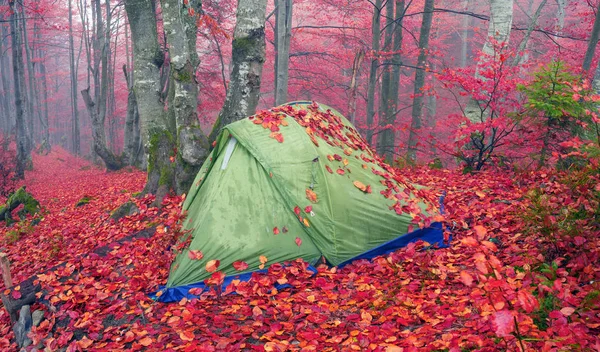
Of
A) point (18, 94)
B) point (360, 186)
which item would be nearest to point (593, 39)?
point (360, 186)

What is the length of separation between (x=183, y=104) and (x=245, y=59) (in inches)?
49.0

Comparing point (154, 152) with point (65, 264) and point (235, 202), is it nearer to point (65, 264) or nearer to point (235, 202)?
point (65, 264)

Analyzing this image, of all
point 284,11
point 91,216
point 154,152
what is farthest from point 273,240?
point 284,11

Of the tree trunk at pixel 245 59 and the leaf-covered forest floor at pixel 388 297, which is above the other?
the tree trunk at pixel 245 59

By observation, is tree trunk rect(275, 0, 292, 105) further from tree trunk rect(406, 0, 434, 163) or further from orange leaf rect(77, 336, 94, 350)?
orange leaf rect(77, 336, 94, 350)

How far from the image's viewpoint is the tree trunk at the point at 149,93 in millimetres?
6973

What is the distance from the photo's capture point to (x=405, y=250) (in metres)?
4.67

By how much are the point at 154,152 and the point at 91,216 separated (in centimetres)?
210

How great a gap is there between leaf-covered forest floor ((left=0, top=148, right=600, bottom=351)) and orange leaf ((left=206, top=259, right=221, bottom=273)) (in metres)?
0.28

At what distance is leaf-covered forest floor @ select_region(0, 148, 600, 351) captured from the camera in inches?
102

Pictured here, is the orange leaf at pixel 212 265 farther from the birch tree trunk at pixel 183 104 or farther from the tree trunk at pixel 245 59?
the tree trunk at pixel 245 59

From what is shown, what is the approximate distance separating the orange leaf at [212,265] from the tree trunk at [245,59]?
2870 millimetres

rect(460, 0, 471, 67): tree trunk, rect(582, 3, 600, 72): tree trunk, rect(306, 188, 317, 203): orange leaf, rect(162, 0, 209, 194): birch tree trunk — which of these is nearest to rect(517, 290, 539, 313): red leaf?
rect(306, 188, 317, 203): orange leaf

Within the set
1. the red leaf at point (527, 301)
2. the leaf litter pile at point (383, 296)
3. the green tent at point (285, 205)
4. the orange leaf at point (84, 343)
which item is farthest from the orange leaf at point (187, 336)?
the red leaf at point (527, 301)
